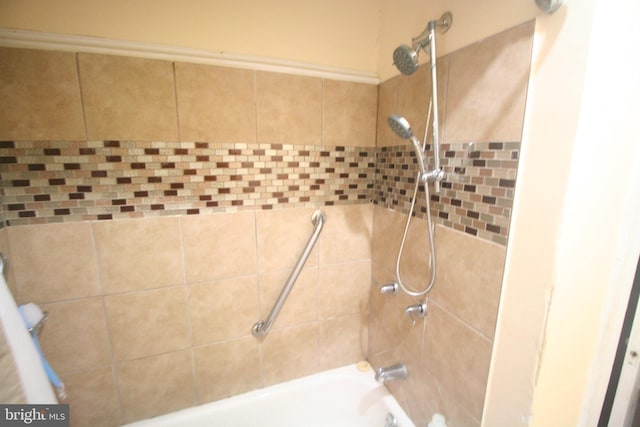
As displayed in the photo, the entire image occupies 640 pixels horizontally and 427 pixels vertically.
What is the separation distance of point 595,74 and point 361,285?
1.09 metres

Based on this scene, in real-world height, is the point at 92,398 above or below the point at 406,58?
below

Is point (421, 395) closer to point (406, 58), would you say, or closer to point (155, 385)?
point (155, 385)

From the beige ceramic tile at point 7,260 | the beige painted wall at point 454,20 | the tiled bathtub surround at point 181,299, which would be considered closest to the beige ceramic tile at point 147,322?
the tiled bathtub surround at point 181,299

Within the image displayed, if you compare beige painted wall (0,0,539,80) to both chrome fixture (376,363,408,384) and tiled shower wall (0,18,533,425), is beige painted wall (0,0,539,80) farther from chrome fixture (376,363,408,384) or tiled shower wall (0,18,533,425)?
chrome fixture (376,363,408,384)

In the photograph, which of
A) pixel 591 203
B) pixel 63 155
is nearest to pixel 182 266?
pixel 63 155

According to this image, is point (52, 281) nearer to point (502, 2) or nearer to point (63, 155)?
point (63, 155)

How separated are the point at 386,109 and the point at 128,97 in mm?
970

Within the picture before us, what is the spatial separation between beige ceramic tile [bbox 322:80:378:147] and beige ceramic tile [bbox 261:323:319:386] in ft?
2.94

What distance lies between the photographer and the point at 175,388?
3.69 ft

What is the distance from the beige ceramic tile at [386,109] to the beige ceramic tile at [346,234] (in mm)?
324

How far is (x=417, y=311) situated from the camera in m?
1.00

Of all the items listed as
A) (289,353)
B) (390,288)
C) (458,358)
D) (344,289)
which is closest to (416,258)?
(390,288)


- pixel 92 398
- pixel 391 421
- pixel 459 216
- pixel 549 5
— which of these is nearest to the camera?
pixel 549 5

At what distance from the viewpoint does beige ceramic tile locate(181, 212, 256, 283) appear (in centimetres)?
105
